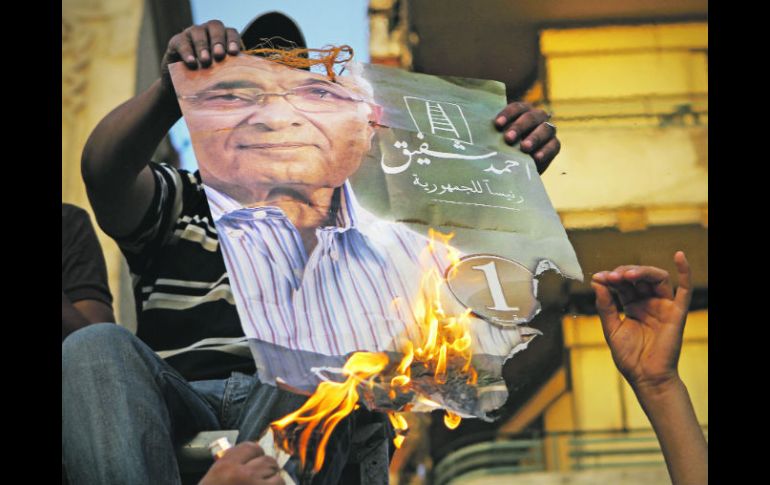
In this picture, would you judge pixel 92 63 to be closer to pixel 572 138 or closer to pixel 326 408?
pixel 572 138

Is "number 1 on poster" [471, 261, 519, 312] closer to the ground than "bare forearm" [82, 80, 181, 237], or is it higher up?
closer to the ground

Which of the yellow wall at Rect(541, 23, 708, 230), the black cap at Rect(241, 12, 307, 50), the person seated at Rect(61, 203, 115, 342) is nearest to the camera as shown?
the black cap at Rect(241, 12, 307, 50)

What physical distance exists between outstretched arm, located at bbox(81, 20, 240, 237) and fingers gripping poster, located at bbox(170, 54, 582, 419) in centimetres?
4

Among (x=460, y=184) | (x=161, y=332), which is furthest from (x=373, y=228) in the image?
(x=161, y=332)

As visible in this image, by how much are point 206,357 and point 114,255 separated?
1.62 m

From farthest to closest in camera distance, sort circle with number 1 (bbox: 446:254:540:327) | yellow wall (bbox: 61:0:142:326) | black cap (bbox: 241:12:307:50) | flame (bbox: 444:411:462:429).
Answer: yellow wall (bbox: 61:0:142:326), black cap (bbox: 241:12:307:50), circle with number 1 (bbox: 446:254:540:327), flame (bbox: 444:411:462:429)

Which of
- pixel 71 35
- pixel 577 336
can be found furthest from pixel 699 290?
pixel 71 35

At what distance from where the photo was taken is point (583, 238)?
8.84ft

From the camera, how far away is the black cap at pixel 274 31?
6.85 ft

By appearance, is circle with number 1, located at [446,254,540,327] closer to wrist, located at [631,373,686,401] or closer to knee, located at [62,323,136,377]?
wrist, located at [631,373,686,401]

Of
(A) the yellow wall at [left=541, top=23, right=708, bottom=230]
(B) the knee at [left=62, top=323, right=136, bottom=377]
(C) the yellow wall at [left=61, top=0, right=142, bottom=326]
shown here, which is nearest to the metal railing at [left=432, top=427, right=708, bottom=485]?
(A) the yellow wall at [left=541, top=23, right=708, bottom=230]

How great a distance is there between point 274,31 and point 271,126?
37cm

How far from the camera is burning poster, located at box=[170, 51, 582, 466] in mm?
1561

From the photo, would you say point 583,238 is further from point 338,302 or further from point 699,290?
point 338,302
